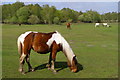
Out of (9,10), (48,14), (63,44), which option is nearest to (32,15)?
(48,14)

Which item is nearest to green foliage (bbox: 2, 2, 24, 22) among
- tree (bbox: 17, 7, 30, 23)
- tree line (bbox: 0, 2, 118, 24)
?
tree line (bbox: 0, 2, 118, 24)

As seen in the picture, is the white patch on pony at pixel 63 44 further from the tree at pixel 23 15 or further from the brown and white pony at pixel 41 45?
the tree at pixel 23 15

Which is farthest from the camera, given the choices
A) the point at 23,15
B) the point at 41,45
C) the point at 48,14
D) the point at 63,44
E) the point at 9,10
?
the point at 9,10

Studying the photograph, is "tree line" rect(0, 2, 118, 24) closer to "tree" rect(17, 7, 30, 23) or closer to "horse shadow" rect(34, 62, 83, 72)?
"tree" rect(17, 7, 30, 23)

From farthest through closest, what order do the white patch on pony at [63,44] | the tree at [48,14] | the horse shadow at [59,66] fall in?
the tree at [48,14] → the horse shadow at [59,66] → the white patch on pony at [63,44]

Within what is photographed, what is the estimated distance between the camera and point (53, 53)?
24.1 feet

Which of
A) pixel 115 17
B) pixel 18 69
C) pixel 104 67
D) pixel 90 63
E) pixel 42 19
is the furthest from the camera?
pixel 115 17

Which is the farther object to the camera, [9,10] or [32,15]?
[9,10]

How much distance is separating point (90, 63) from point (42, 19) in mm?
72143

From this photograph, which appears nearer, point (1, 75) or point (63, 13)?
point (1, 75)

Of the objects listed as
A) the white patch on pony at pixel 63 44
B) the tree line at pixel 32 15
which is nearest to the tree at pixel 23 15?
the tree line at pixel 32 15

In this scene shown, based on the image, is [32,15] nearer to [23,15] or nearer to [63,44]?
[23,15]

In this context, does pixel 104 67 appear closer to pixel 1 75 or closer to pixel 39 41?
pixel 39 41

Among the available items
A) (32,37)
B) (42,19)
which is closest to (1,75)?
(32,37)
